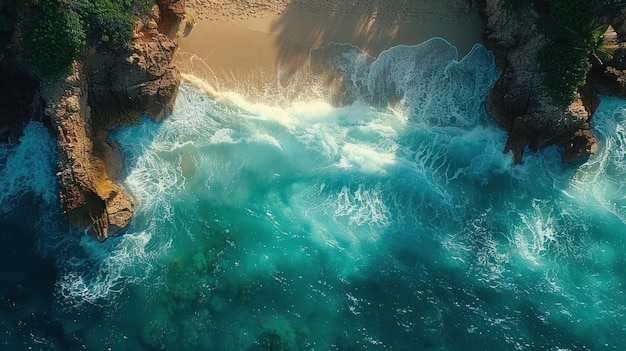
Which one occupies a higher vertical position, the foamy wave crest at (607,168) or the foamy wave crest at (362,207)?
the foamy wave crest at (607,168)

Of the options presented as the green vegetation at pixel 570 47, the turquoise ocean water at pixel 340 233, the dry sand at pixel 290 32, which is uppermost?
the green vegetation at pixel 570 47

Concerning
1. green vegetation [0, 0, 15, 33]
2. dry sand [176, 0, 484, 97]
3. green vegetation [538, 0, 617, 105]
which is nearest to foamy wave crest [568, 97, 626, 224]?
green vegetation [538, 0, 617, 105]

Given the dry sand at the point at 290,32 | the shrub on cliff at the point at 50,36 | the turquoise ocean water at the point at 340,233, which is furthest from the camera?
the dry sand at the point at 290,32

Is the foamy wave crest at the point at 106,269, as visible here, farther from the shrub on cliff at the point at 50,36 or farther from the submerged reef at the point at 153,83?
the shrub on cliff at the point at 50,36

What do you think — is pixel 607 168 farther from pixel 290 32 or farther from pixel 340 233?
pixel 290 32

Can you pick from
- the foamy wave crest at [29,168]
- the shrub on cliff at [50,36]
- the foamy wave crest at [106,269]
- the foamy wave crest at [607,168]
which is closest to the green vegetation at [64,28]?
the shrub on cliff at [50,36]

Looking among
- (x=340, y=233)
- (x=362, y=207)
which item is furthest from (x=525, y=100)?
(x=340, y=233)
